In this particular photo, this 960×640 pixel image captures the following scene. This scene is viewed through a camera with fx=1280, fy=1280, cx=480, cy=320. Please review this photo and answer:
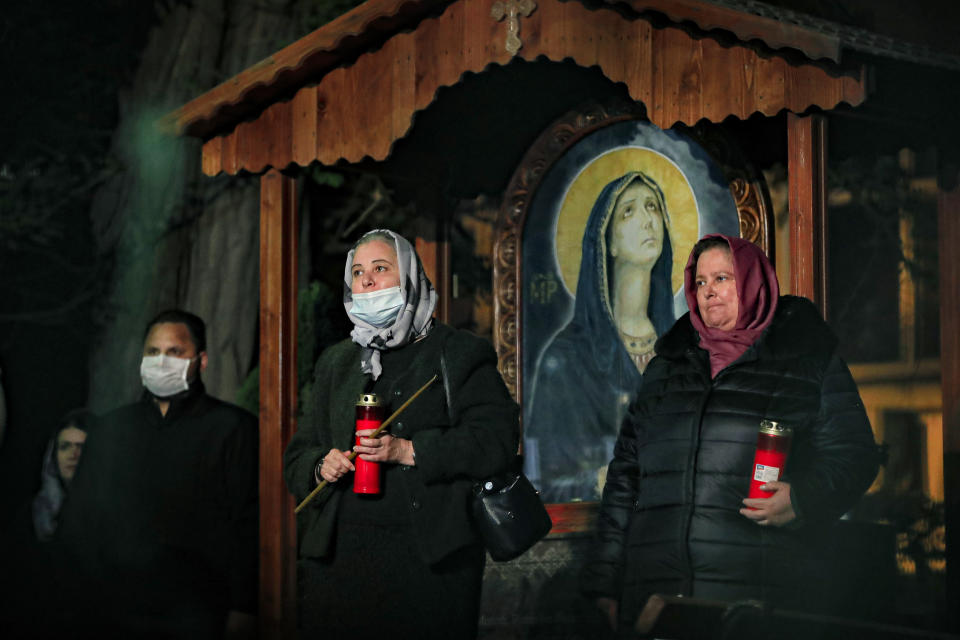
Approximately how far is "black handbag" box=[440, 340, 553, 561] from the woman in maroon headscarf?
0.33 meters

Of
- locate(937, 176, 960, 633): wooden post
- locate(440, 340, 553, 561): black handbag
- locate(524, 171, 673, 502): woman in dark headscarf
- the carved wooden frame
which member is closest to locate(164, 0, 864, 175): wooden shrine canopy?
locate(937, 176, 960, 633): wooden post

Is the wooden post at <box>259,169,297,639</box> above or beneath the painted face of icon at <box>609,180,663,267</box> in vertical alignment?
beneath

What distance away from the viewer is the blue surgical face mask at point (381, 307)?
464cm

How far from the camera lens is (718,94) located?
19.3 ft

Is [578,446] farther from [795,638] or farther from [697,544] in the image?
[795,638]

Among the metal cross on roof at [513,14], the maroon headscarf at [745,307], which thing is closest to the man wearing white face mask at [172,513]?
the maroon headscarf at [745,307]

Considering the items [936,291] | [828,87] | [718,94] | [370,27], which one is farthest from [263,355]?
[936,291]

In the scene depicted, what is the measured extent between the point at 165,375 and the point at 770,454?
3236 millimetres

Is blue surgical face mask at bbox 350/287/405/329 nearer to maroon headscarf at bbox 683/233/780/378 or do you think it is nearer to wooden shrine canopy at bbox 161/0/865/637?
maroon headscarf at bbox 683/233/780/378

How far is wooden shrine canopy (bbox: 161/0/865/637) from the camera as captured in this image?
227 inches

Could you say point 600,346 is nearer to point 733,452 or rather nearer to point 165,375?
point 165,375

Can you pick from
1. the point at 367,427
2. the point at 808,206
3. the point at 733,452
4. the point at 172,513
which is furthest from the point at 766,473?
the point at 172,513

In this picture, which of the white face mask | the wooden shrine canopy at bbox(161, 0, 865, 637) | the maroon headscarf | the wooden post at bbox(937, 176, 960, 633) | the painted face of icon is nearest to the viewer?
the maroon headscarf

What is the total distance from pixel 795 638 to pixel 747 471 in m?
1.01
